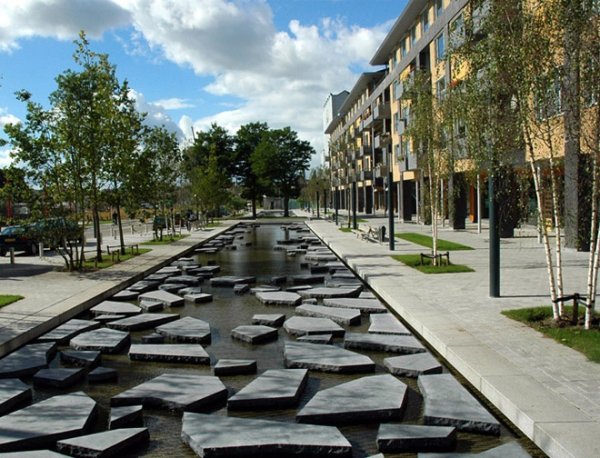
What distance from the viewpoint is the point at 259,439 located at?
525cm

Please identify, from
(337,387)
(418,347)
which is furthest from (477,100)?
(337,387)

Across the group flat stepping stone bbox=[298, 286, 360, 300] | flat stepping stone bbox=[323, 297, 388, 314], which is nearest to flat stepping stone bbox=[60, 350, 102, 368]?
flat stepping stone bbox=[323, 297, 388, 314]

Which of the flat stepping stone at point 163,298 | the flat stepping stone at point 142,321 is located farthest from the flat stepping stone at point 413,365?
the flat stepping stone at point 163,298

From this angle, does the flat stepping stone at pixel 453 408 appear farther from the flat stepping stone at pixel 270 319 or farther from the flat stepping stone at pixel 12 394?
the flat stepping stone at pixel 12 394

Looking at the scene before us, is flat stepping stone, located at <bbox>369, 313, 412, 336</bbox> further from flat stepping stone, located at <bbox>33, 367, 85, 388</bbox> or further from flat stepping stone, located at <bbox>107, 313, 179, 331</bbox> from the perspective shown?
flat stepping stone, located at <bbox>33, 367, 85, 388</bbox>

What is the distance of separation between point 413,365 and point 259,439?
2837 millimetres

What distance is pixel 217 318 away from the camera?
11148 millimetres

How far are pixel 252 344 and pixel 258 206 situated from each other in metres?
124

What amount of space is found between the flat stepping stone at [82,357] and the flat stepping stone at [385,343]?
11.2 ft

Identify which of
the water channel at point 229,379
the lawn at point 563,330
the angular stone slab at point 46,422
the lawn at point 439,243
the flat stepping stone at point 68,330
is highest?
the lawn at point 439,243

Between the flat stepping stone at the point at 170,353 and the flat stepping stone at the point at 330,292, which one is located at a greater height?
the flat stepping stone at the point at 330,292

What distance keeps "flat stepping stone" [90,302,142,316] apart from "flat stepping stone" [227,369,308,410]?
16.4ft

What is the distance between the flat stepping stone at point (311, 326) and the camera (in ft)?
31.3

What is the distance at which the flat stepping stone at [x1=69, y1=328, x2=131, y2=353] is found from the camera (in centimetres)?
880
